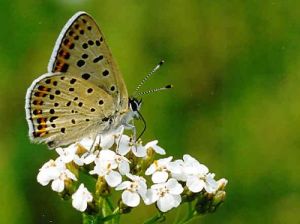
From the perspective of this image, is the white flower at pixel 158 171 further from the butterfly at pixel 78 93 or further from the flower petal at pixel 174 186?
the butterfly at pixel 78 93

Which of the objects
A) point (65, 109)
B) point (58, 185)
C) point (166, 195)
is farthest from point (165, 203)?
point (65, 109)

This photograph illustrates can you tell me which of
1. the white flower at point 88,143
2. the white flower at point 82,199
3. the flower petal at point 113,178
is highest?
the white flower at point 88,143

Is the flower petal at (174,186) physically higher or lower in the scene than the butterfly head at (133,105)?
lower

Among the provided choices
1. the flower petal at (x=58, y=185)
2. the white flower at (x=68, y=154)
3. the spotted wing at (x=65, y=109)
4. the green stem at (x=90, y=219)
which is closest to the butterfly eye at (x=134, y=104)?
the spotted wing at (x=65, y=109)

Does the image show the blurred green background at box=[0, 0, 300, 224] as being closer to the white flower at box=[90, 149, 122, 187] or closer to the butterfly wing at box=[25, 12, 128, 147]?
the butterfly wing at box=[25, 12, 128, 147]

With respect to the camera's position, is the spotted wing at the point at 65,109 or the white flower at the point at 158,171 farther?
the spotted wing at the point at 65,109

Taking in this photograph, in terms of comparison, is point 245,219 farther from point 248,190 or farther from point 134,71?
point 134,71

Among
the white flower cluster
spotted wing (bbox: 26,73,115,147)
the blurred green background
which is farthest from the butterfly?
the blurred green background

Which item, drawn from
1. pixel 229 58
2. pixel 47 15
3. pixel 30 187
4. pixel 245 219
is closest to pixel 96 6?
pixel 47 15
